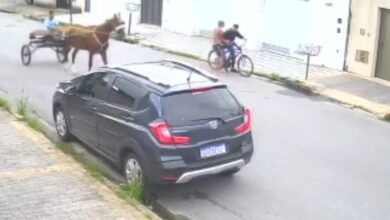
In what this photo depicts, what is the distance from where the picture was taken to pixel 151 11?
29.9 metres

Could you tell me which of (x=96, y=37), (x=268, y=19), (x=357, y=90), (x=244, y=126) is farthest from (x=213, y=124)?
(x=268, y=19)

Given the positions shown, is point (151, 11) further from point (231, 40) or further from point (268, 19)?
point (231, 40)

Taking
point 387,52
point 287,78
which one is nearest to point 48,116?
point 287,78

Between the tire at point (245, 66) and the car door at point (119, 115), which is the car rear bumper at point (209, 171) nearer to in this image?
the car door at point (119, 115)

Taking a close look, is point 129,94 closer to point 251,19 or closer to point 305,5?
point 305,5

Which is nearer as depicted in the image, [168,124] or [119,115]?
[168,124]

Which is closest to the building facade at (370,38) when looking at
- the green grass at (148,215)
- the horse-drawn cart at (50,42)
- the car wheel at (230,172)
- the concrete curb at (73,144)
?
the horse-drawn cart at (50,42)

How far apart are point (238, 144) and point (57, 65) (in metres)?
11.5

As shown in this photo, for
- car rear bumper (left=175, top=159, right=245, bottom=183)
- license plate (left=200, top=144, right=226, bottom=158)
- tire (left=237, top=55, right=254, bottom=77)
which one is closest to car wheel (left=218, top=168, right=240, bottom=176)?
car rear bumper (left=175, top=159, right=245, bottom=183)

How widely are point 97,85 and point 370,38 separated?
448 inches

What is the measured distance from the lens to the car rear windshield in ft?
28.3

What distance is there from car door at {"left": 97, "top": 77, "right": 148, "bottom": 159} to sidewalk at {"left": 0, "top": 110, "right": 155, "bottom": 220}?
0.58m

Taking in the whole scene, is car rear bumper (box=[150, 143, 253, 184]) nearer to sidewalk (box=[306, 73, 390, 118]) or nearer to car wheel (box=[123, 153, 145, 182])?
car wheel (box=[123, 153, 145, 182])

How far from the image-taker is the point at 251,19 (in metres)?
23.8
